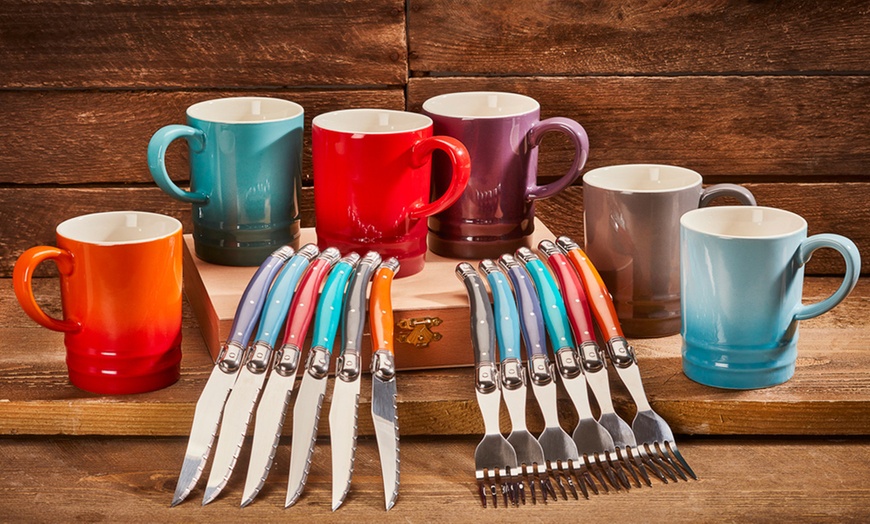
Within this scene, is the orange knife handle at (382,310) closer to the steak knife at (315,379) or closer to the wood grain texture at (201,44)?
the steak knife at (315,379)

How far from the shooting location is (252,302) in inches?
29.5

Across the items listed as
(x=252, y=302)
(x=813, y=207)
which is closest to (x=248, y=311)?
(x=252, y=302)

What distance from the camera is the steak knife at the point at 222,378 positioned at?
66cm

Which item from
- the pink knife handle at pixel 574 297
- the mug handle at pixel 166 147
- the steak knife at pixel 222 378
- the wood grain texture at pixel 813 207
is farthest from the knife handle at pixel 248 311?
the wood grain texture at pixel 813 207

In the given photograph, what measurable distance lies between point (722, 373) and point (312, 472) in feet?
1.00

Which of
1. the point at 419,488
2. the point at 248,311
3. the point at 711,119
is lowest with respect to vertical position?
the point at 419,488

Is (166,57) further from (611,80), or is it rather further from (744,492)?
(744,492)

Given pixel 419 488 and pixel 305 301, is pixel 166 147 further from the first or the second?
pixel 419 488

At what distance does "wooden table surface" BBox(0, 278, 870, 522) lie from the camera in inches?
25.3

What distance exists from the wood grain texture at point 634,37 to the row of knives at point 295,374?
25 centimetres

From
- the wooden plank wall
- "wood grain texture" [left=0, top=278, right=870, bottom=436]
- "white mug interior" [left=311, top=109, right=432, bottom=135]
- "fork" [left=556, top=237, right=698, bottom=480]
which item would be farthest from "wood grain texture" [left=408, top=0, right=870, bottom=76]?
"wood grain texture" [left=0, top=278, right=870, bottom=436]

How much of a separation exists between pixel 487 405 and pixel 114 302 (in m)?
0.27

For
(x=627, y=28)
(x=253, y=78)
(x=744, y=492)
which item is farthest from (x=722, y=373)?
(x=253, y=78)

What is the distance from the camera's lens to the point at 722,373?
0.74 meters
